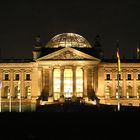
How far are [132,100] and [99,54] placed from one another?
1392 cm

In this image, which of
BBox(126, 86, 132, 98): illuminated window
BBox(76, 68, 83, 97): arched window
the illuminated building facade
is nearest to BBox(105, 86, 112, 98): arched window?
the illuminated building facade

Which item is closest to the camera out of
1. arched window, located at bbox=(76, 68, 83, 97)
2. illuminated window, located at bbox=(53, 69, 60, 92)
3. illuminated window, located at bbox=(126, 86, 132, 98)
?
arched window, located at bbox=(76, 68, 83, 97)

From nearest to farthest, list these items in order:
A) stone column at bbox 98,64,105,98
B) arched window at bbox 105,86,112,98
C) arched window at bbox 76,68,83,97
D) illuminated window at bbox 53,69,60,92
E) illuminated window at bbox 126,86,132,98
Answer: arched window at bbox 76,68,83,97 < illuminated window at bbox 53,69,60,92 < stone column at bbox 98,64,105,98 < arched window at bbox 105,86,112,98 < illuminated window at bbox 126,86,132,98

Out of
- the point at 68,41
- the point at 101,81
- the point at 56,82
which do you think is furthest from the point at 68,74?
the point at 68,41

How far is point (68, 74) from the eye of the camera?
390ft

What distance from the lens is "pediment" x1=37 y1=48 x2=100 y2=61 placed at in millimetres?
115125

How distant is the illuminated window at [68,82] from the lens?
118 m

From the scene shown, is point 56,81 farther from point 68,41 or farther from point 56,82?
point 68,41

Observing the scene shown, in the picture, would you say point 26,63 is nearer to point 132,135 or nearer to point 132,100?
point 132,100

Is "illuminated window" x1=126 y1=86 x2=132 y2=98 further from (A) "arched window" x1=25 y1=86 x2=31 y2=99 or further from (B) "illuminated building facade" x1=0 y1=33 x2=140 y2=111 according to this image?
(A) "arched window" x1=25 y1=86 x2=31 y2=99

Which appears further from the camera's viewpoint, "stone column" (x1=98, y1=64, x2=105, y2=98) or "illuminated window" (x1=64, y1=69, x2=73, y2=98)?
"stone column" (x1=98, y1=64, x2=105, y2=98)

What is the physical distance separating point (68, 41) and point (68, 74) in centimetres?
993

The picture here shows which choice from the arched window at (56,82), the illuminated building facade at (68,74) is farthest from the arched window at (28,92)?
the arched window at (56,82)

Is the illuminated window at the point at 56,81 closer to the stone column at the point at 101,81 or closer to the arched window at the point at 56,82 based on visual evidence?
the arched window at the point at 56,82
